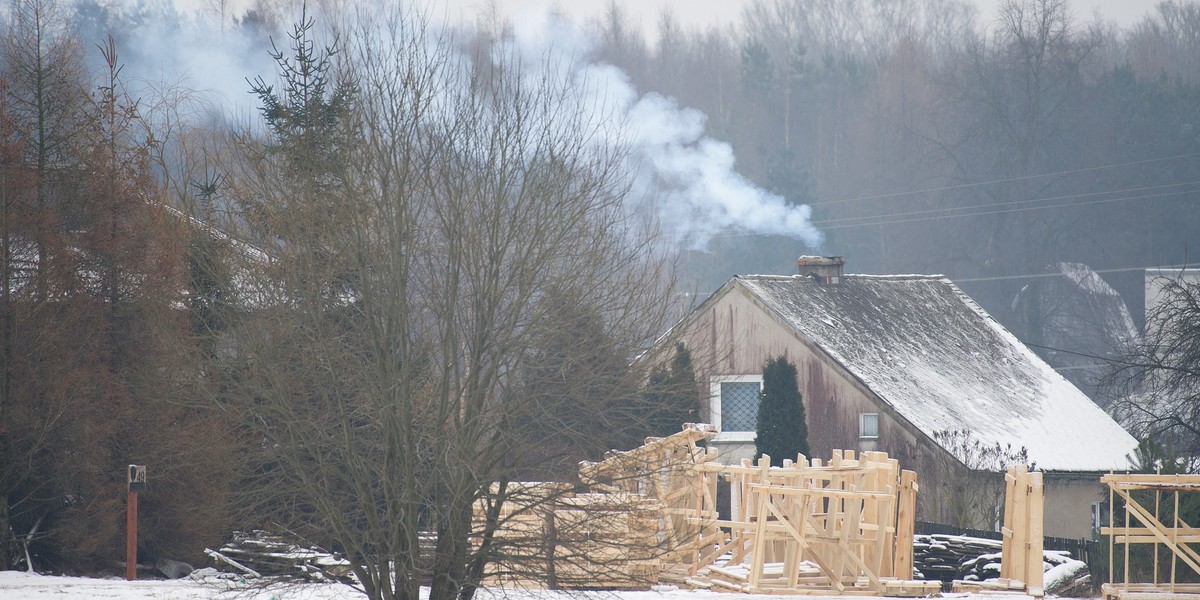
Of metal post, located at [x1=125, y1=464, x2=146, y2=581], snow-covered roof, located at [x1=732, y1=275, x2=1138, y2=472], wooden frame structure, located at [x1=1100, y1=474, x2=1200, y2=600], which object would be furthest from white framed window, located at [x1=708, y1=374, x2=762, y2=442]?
metal post, located at [x1=125, y1=464, x2=146, y2=581]

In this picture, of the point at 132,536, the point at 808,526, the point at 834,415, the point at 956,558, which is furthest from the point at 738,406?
the point at 132,536

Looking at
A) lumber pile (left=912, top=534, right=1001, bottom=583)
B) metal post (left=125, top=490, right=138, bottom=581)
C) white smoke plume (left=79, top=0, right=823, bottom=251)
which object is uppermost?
white smoke plume (left=79, top=0, right=823, bottom=251)

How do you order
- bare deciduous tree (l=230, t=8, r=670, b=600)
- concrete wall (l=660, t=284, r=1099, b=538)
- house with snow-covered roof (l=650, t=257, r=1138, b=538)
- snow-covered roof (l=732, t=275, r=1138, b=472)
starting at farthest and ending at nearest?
1. snow-covered roof (l=732, t=275, r=1138, b=472)
2. house with snow-covered roof (l=650, t=257, r=1138, b=538)
3. concrete wall (l=660, t=284, r=1099, b=538)
4. bare deciduous tree (l=230, t=8, r=670, b=600)

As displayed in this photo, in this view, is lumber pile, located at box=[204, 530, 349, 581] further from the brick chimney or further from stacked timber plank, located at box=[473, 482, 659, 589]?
the brick chimney

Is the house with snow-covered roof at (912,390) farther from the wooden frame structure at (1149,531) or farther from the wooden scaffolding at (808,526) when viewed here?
the wooden frame structure at (1149,531)

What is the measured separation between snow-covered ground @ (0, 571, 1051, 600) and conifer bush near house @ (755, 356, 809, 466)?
29.6 ft

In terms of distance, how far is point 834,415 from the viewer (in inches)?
1178

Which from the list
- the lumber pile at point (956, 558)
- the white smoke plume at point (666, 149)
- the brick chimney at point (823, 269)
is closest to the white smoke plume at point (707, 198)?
the white smoke plume at point (666, 149)

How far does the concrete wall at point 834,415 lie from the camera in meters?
28.1

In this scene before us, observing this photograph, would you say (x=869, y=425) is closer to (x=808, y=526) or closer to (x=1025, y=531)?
(x=1025, y=531)

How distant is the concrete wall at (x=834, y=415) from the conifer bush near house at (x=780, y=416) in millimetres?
781

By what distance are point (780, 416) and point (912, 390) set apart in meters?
3.60

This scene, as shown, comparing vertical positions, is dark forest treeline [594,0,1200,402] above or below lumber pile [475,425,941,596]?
above

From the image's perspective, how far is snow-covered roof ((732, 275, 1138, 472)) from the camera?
29.6m
